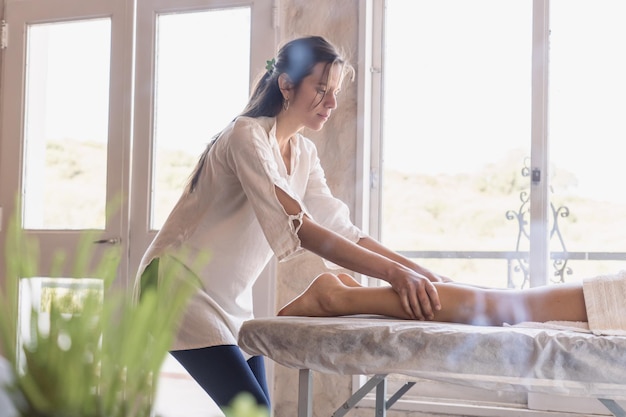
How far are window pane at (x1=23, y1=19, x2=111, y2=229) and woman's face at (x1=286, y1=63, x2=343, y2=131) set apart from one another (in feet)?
5.95

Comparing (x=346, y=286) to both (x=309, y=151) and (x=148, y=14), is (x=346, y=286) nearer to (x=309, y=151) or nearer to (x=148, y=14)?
(x=309, y=151)

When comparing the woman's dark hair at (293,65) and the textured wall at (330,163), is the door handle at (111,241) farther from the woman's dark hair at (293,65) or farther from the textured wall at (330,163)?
the woman's dark hair at (293,65)

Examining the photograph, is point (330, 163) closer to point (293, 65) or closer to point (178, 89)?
point (178, 89)

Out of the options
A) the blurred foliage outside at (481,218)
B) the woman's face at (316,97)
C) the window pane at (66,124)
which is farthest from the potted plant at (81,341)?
the window pane at (66,124)

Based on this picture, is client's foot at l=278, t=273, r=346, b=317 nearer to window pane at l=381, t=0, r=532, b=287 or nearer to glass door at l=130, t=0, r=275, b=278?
window pane at l=381, t=0, r=532, b=287

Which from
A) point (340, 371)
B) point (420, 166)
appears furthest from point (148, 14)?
point (340, 371)

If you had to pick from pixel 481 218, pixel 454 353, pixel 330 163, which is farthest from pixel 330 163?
pixel 454 353

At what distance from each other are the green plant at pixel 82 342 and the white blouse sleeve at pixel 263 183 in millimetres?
1310

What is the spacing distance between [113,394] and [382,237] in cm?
283

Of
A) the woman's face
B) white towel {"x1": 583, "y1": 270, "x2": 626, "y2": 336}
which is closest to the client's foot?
the woman's face

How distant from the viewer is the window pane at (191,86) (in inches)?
130

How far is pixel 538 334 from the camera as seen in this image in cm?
138

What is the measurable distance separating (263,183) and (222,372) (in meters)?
0.38

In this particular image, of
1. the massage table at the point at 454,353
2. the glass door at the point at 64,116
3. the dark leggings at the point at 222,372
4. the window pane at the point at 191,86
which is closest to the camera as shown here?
the massage table at the point at 454,353
